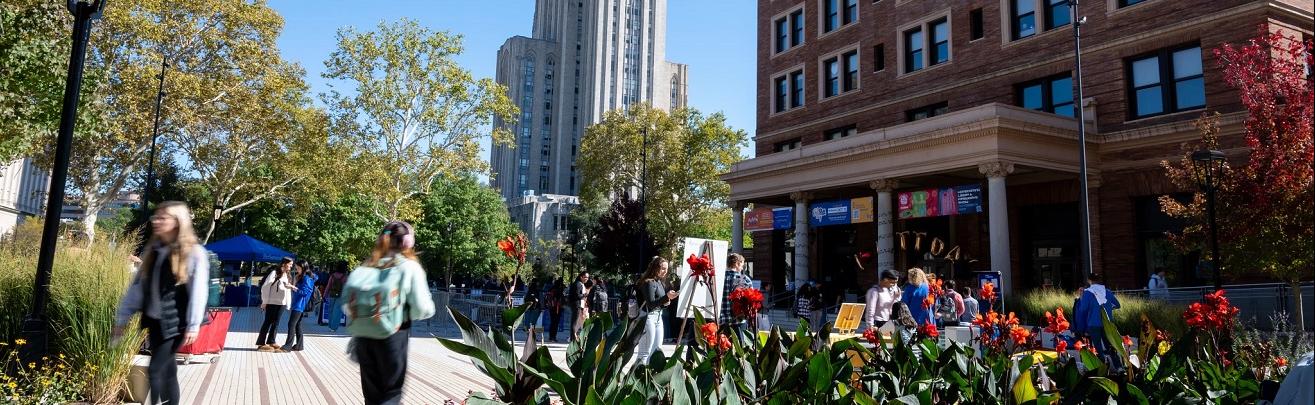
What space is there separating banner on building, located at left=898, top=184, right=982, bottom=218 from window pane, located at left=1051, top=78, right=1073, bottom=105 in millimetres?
5268

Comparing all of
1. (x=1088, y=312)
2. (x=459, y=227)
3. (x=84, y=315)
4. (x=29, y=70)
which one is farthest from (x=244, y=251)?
(x=459, y=227)

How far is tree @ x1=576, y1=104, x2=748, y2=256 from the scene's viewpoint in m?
46.0

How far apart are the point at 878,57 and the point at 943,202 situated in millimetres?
9940

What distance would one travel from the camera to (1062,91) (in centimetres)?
2428

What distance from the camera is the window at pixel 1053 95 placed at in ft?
78.9

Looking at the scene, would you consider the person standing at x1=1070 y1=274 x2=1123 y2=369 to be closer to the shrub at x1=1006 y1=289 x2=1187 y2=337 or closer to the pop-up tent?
the shrub at x1=1006 y1=289 x2=1187 y2=337

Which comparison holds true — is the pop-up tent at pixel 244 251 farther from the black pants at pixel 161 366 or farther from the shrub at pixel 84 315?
the black pants at pixel 161 366

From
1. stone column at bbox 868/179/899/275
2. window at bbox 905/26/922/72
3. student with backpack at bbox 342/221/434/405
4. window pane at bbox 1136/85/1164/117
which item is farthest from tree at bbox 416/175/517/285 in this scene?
student with backpack at bbox 342/221/434/405

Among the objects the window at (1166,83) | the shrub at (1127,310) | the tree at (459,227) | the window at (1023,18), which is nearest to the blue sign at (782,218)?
the window at (1023,18)

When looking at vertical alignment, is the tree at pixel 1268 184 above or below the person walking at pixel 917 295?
above

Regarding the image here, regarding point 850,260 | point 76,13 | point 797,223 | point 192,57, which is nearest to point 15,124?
point 76,13

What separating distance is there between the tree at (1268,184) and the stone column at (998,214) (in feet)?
16.8

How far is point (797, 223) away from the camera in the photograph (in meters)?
28.2

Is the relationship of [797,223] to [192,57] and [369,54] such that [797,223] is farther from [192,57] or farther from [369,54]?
[192,57]
